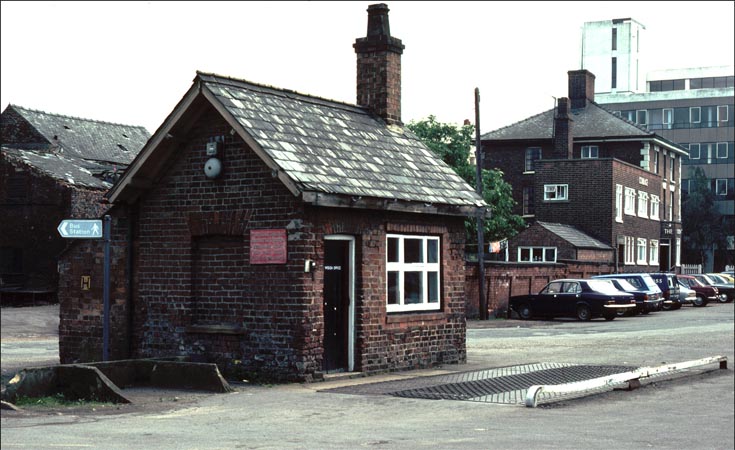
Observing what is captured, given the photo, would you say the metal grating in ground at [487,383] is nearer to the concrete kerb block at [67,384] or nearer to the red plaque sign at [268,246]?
the red plaque sign at [268,246]

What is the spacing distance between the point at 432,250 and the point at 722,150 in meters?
88.3

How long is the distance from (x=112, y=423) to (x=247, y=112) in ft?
22.4

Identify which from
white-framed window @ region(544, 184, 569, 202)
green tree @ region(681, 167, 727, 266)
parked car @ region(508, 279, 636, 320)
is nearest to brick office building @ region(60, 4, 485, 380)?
parked car @ region(508, 279, 636, 320)

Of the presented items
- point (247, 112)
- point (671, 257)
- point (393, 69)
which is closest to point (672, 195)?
point (671, 257)

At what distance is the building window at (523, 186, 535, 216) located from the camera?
219 ft

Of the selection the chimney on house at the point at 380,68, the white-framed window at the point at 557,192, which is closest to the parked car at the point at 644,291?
the white-framed window at the point at 557,192

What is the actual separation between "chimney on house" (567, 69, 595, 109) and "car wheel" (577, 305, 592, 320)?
115 ft

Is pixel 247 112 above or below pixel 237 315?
above

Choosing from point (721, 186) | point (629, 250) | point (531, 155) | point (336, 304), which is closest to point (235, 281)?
point (336, 304)

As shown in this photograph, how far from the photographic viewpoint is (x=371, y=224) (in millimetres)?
18156

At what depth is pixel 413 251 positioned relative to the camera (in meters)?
19.4

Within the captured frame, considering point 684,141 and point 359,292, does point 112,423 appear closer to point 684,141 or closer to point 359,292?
point 359,292

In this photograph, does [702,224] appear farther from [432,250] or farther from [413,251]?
[413,251]

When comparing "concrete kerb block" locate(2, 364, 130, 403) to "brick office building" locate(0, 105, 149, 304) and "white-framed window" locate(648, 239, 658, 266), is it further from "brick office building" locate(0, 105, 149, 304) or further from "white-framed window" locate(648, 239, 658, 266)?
"white-framed window" locate(648, 239, 658, 266)
